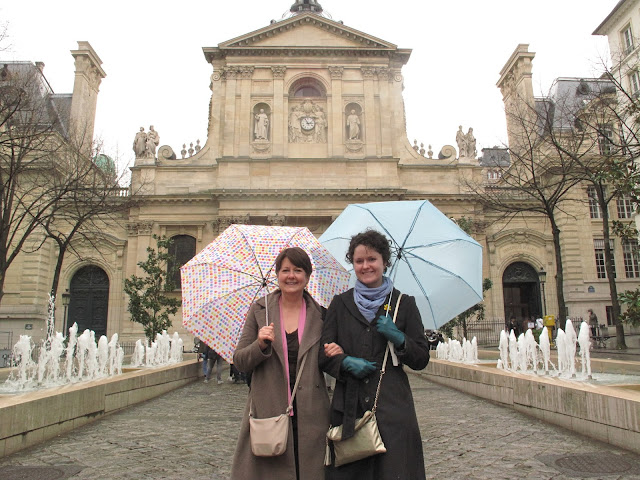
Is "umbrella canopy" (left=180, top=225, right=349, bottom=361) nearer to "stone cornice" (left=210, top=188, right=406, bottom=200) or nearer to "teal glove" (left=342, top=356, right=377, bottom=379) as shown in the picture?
"teal glove" (left=342, top=356, right=377, bottom=379)

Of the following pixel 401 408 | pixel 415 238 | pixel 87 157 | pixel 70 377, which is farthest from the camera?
pixel 87 157

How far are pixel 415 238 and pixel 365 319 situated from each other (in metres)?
1.91

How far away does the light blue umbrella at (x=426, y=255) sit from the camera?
4949 millimetres

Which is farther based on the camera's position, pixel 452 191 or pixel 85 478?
pixel 452 191

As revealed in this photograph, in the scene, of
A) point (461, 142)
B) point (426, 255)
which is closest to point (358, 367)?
point (426, 255)

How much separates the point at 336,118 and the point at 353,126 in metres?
1.15

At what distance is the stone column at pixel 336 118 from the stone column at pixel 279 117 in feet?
8.76

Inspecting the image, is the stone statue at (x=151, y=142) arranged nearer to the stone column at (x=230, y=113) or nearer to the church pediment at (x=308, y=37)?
the stone column at (x=230, y=113)

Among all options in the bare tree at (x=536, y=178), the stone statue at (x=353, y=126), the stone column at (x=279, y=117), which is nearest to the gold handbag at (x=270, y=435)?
the bare tree at (x=536, y=178)

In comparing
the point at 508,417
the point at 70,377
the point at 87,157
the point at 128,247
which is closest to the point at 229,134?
the point at 128,247

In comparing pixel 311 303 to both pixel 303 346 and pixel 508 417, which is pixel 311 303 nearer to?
pixel 303 346

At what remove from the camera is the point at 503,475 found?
16.9ft

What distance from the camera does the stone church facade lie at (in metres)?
30.7

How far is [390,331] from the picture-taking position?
120 inches
